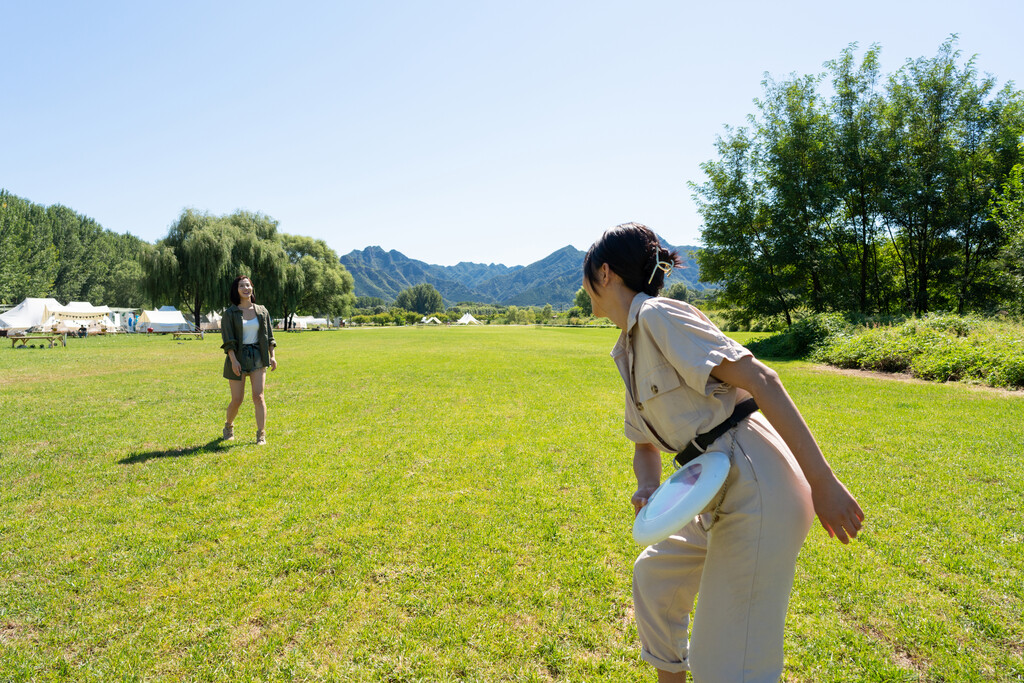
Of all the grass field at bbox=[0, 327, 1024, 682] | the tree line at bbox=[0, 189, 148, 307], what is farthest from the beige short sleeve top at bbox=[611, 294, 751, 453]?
the tree line at bbox=[0, 189, 148, 307]

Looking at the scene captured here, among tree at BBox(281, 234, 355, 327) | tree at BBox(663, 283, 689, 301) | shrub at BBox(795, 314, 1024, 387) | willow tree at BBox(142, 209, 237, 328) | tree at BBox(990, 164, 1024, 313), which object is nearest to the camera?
tree at BBox(663, 283, 689, 301)

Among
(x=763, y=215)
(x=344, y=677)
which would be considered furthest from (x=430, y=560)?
(x=763, y=215)

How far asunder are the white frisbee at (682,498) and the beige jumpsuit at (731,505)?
5.3 inches

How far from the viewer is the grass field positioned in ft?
8.53

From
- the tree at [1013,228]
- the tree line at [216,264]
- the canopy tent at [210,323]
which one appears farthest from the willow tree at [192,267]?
the tree at [1013,228]

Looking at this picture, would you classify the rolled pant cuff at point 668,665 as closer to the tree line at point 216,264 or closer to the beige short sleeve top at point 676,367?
the beige short sleeve top at point 676,367

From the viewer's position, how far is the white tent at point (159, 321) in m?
55.7

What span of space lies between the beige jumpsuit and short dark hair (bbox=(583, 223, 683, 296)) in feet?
0.50

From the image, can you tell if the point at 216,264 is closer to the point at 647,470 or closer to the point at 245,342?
the point at 245,342

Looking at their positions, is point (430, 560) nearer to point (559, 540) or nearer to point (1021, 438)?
point (559, 540)

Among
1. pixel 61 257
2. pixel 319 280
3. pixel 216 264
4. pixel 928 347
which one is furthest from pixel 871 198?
pixel 61 257

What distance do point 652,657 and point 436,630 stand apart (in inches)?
58.5

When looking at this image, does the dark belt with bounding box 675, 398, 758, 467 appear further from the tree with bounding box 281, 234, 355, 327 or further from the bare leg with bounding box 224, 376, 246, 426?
the tree with bounding box 281, 234, 355, 327

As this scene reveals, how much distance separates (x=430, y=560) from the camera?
3674 millimetres
